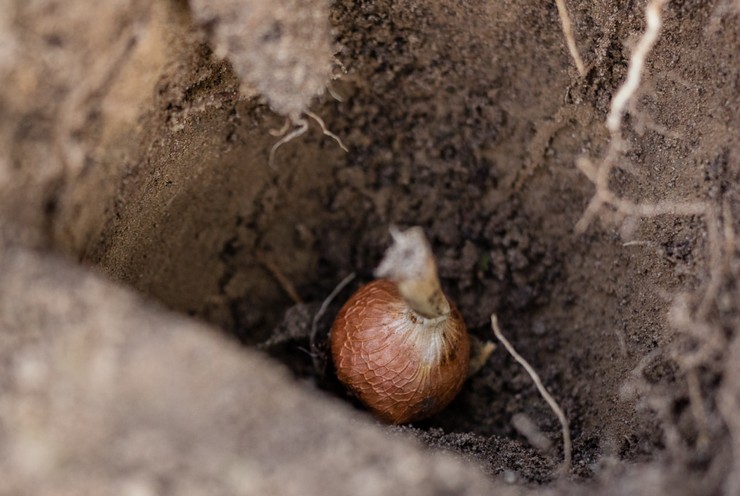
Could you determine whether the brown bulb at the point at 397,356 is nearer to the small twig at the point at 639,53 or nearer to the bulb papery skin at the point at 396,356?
the bulb papery skin at the point at 396,356

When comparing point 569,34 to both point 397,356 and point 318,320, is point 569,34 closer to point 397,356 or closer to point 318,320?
point 397,356

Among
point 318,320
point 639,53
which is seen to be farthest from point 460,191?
point 639,53

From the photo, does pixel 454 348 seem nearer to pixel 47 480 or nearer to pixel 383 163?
pixel 383 163

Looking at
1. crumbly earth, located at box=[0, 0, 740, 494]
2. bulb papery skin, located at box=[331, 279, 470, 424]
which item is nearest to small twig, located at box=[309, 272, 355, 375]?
crumbly earth, located at box=[0, 0, 740, 494]

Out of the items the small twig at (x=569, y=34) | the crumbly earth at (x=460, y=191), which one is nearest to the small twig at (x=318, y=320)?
the crumbly earth at (x=460, y=191)

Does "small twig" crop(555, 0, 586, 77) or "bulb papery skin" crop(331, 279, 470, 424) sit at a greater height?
"small twig" crop(555, 0, 586, 77)

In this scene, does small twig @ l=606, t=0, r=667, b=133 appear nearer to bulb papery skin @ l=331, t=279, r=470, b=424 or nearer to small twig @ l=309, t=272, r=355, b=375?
bulb papery skin @ l=331, t=279, r=470, b=424
